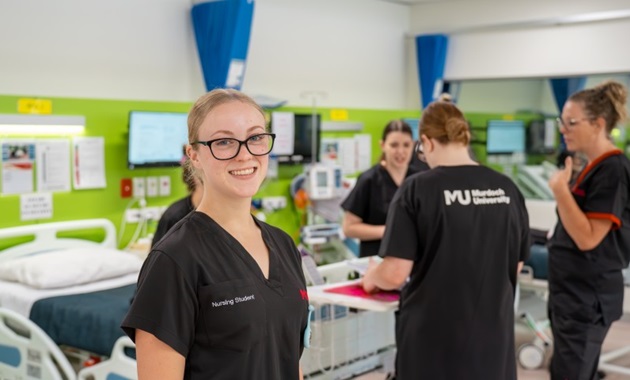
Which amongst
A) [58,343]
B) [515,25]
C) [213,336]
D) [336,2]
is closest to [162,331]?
[213,336]

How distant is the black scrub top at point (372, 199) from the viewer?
14.5 ft

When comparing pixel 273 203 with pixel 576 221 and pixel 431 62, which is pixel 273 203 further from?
pixel 576 221

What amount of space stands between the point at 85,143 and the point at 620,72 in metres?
4.85

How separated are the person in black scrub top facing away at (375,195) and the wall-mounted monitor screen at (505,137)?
3.79m

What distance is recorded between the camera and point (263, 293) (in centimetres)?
172

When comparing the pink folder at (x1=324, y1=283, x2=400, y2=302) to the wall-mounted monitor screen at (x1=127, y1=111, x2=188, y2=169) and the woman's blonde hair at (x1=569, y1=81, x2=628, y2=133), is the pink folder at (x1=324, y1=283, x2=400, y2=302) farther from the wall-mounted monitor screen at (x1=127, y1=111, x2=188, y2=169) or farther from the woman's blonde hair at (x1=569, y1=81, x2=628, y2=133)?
the wall-mounted monitor screen at (x1=127, y1=111, x2=188, y2=169)

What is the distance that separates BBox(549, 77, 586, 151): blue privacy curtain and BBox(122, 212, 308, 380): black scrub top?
6399 mm

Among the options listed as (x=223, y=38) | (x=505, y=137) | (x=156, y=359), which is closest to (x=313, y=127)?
(x=223, y=38)

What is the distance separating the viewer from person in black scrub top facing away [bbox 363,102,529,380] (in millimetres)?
2814

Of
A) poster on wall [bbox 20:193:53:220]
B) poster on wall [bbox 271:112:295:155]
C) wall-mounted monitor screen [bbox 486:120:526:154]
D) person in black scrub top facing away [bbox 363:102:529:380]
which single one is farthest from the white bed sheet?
wall-mounted monitor screen [bbox 486:120:526:154]

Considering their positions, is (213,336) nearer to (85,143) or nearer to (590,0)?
(85,143)

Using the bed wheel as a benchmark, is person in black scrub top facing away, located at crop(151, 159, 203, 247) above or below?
above

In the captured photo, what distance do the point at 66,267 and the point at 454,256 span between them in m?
2.42

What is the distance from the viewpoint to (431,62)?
796 centimetres
